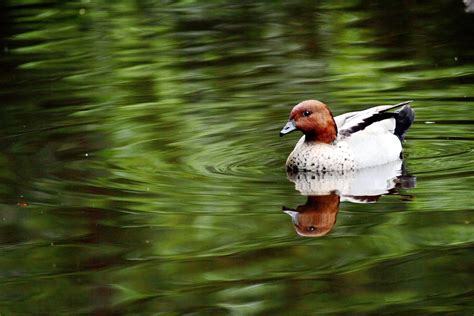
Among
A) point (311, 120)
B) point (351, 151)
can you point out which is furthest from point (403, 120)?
point (311, 120)

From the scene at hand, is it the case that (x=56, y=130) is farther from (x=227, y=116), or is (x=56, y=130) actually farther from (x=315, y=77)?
(x=315, y=77)

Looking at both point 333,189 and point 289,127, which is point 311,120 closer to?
point 289,127

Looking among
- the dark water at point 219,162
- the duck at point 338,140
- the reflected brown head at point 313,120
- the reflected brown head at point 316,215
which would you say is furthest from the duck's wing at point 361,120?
the reflected brown head at point 316,215

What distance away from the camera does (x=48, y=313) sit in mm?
6820

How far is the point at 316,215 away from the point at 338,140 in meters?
1.79

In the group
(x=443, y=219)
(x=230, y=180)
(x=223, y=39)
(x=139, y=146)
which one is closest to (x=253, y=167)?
(x=230, y=180)

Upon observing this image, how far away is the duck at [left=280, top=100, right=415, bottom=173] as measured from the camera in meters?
9.99

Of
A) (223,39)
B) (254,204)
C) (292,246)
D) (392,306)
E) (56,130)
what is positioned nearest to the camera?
(392,306)

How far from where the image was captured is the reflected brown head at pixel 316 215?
816cm

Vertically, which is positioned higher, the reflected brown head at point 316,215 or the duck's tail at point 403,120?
the reflected brown head at point 316,215

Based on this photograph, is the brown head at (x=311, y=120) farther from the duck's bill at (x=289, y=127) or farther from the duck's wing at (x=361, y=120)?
the duck's wing at (x=361, y=120)

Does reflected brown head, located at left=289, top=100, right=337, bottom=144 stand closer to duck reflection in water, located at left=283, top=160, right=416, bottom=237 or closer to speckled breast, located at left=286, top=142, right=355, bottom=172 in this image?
speckled breast, located at left=286, top=142, right=355, bottom=172

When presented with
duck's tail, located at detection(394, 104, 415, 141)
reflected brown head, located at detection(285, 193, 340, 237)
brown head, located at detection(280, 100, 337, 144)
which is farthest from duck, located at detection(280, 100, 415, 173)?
reflected brown head, located at detection(285, 193, 340, 237)

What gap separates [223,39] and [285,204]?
25.1ft
